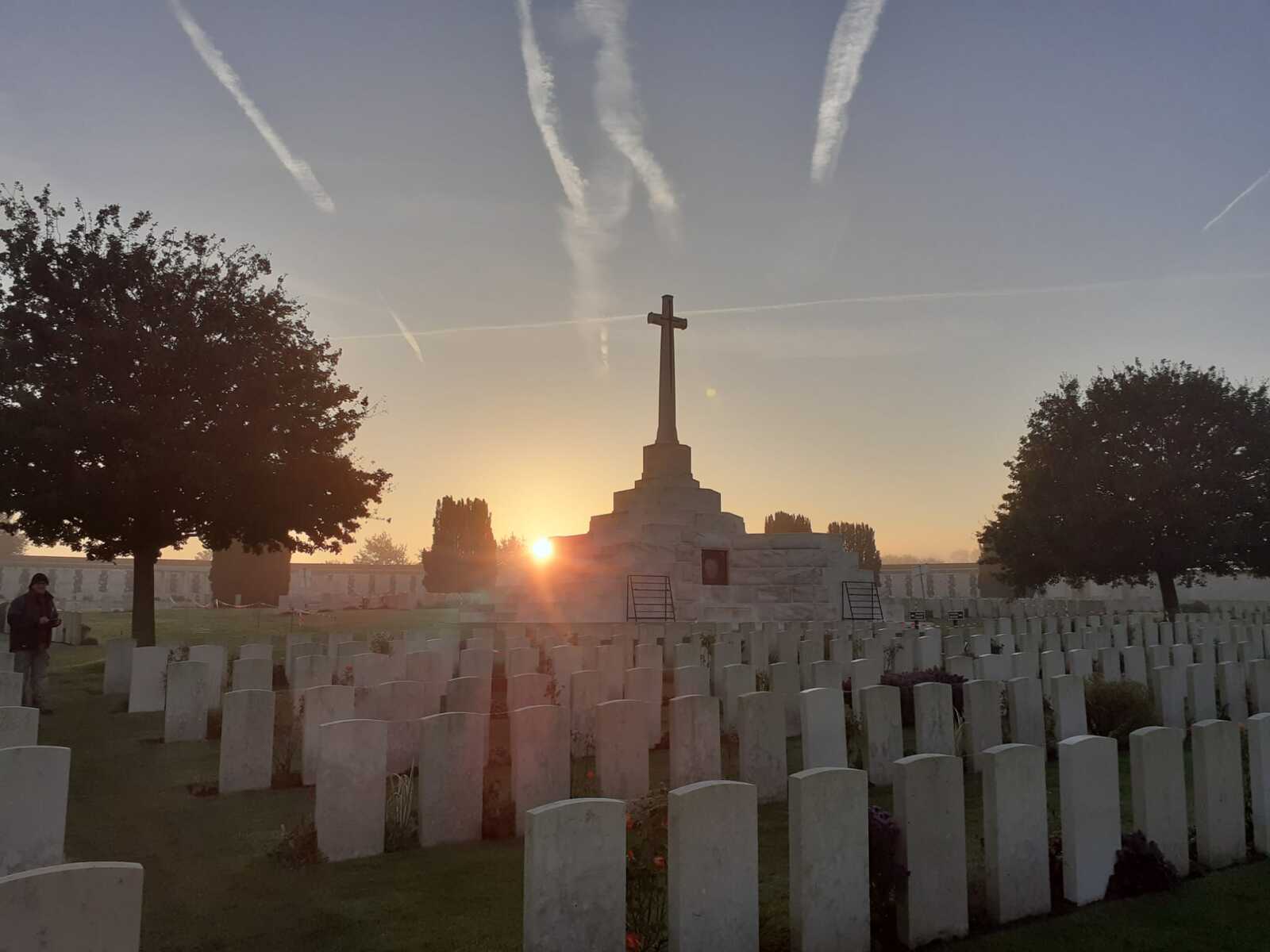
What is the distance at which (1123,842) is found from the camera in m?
4.50

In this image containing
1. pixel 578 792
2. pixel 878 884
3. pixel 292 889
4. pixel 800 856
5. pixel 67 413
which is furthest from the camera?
pixel 67 413

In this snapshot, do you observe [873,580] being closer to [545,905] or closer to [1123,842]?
[1123,842]

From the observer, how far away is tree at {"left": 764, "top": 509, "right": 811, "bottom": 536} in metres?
51.0

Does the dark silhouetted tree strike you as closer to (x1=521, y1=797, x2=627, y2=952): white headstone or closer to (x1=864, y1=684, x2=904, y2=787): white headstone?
(x1=864, y1=684, x2=904, y2=787): white headstone

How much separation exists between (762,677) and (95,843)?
24.1 feet

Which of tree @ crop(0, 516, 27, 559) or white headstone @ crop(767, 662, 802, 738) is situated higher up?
tree @ crop(0, 516, 27, 559)

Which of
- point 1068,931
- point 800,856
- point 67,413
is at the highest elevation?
point 67,413

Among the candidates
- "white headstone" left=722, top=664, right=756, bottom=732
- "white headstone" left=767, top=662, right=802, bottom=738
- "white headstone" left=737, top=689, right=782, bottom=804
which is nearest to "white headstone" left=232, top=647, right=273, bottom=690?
"white headstone" left=722, top=664, right=756, bottom=732

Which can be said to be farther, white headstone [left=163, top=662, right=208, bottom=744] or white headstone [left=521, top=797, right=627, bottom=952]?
white headstone [left=163, top=662, right=208, bottom=744]

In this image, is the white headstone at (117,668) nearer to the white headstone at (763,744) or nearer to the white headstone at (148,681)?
the white headstone at (148,681)

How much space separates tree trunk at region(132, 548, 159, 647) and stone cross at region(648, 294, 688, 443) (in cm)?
1260

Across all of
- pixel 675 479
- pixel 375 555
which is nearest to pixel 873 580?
pixel 675 479

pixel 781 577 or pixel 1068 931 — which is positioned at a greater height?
pixel 781 577

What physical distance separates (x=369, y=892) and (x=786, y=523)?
49151 mm
